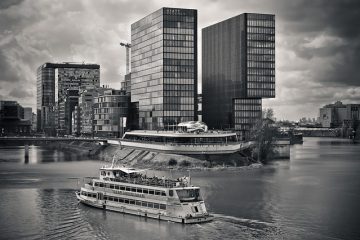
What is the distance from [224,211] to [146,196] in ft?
41.6

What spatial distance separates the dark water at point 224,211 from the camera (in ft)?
231

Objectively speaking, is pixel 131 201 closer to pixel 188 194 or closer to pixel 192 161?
pixel 188 194

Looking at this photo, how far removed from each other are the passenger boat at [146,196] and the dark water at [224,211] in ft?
4.78

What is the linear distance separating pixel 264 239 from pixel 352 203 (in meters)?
30.7

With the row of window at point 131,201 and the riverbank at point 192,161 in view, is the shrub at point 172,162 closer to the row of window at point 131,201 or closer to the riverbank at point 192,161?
the riverbank at point 192,161

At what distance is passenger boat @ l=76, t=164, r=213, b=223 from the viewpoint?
7650cm

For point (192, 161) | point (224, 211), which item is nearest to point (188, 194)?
point (224, 211)

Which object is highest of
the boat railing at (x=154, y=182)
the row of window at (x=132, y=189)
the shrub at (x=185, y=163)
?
the boat railing at (x=154, y=182)

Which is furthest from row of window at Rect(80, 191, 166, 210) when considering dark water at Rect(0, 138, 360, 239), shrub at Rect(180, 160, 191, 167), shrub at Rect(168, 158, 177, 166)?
shrub at Rect(168, 158, 177, 166)

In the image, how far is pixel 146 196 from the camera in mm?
80562

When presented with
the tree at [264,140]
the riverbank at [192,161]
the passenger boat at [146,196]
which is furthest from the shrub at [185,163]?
the passenger boat at [146,196]

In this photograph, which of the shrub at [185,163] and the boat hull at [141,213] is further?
the shrub at [185,163]

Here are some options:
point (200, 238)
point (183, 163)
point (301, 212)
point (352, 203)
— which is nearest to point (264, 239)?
point (200, 238)

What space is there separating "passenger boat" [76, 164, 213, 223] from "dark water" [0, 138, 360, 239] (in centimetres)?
146
